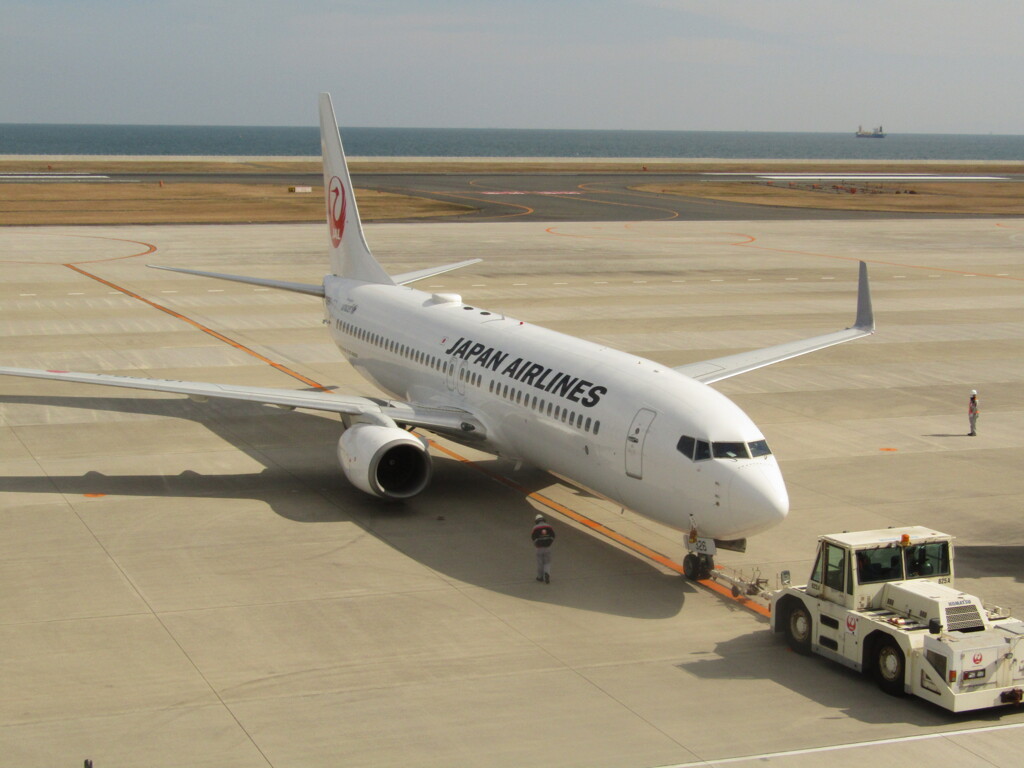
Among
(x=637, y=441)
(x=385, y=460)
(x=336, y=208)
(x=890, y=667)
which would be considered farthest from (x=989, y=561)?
(x=336, y=208)

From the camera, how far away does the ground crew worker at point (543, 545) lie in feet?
70.7

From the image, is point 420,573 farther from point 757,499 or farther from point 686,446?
point 757,499

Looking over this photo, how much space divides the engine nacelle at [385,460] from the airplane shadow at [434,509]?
21.7 inches

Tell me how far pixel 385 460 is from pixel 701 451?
866cm

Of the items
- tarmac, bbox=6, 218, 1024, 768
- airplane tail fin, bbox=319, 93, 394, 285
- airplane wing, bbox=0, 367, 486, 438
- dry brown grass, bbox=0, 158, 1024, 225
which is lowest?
tarmac, bbox=6, 218, 1024, 768

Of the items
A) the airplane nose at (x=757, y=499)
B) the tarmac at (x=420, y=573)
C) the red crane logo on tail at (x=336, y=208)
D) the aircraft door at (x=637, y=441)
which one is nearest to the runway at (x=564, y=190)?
the red crane logo on tail at (x=336, y=208)

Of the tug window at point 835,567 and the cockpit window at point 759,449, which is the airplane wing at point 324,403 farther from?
the tug window at point 835,567

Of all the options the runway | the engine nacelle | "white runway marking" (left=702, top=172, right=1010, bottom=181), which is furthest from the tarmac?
"white runway marking" (left=702, top=172, right=1010, bottom=181)

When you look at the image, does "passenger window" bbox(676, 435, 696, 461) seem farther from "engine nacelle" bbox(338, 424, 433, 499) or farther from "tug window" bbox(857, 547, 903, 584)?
"engine nacelle" bbox(338, 424, 433, 499)

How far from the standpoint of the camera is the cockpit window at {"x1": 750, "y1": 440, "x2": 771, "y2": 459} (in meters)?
21.5

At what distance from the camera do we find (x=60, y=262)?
68750mm

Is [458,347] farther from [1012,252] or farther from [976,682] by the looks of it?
[1012,252]

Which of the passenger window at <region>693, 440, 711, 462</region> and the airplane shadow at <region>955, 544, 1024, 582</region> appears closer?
the passenger window at <region>693, 440, 711, 462</region>

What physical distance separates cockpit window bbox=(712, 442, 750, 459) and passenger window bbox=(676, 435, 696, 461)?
43 cm
